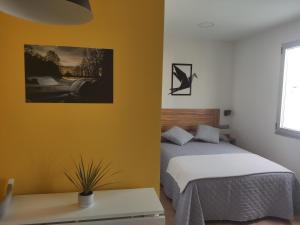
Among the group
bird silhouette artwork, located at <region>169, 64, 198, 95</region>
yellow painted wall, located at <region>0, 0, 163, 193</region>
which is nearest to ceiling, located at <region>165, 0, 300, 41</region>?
bird silhouette artwork, located at <region>169, 64, 198, 95</region>

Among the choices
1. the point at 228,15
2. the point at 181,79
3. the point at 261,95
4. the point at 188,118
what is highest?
the point at 228,15

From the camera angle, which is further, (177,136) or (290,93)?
(177,136)

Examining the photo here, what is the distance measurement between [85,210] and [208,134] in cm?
316

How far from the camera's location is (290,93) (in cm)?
344

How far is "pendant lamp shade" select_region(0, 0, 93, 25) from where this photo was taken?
96 centimetres

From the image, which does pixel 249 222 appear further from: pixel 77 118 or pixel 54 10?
pixel 54 10

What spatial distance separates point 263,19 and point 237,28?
0.52m

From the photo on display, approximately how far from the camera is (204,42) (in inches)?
182

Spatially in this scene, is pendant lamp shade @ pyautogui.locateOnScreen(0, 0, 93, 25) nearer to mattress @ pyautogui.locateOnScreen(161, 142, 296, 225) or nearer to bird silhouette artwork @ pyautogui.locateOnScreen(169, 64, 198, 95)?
mattress @ pyautogui.locateOnScreen(161, 142, 296, 225)

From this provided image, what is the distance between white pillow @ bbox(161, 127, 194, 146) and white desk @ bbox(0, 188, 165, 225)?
2.34 metres

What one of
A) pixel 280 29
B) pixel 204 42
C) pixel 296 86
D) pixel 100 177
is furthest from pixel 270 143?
pixel 100 177

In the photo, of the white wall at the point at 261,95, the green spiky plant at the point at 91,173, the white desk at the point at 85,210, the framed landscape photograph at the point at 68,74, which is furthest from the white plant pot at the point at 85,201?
the white wall at the point at 261,95

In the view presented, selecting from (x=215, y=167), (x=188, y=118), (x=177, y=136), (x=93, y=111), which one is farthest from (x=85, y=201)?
(x=188, y=118)

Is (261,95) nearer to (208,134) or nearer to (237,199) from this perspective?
→ (208,134)
